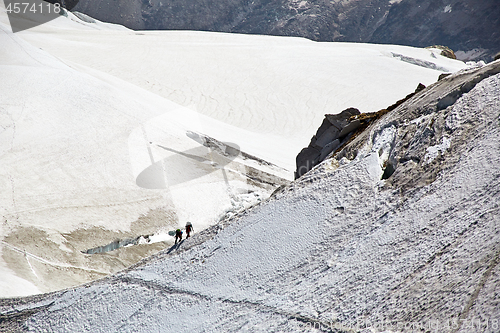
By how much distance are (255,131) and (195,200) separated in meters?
10.3

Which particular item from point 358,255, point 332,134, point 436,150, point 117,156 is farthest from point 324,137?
point 117,156

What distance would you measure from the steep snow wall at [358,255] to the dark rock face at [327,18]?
61.8 meters

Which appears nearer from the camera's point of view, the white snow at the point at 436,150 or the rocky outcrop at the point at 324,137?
the white snow at the point at 436,150

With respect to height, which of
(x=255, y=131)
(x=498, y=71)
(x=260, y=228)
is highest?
(x=498, y=71)

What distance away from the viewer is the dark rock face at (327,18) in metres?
60.6

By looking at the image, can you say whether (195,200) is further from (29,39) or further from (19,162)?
(29,39)

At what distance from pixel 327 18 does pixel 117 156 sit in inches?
2425

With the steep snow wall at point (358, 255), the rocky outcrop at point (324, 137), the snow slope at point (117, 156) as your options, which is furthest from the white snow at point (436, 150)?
the snow slope at point (117, 156)

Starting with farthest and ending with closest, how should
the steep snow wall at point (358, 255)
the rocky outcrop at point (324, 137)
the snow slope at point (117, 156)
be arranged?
the rocky outcrop at point (324, 137) → the snow slope at point (117, 156) → the steep snow wall at point (358, 255)

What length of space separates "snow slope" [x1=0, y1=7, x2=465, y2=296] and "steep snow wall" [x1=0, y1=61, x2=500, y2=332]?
2.63m

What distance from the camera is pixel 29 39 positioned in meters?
24.9

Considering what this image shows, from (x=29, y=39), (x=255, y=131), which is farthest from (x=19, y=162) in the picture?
(x=29, y=39)

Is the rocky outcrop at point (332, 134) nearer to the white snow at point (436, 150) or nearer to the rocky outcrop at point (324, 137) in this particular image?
the rocky outcrop at point (324, 137)

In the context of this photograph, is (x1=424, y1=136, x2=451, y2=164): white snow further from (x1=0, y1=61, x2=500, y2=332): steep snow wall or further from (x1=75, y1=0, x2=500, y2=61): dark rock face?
(x1=75, y1=0, x2=500, y2=61): dark rock face
